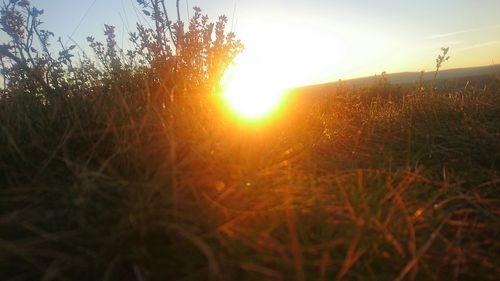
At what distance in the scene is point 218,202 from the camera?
1.84 meters

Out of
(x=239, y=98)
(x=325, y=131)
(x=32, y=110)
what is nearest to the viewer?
(x=32, y=110)

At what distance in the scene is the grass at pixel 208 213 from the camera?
4.86 feet

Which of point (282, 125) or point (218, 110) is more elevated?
point (218, 110)

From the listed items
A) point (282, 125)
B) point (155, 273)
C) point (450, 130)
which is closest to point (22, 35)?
point (282, 125)

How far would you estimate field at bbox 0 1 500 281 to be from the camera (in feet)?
4.88

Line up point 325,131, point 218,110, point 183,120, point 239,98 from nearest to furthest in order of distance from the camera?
point 183,120
point 218,110
point 239,98
point 325,131

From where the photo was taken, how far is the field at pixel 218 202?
1486mm

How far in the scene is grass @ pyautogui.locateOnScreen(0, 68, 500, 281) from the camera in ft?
4.86

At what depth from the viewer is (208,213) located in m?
1.68

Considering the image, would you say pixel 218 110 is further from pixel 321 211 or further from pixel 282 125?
pixel 321 211

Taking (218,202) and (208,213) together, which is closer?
(208,213)

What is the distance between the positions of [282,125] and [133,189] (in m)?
2.14

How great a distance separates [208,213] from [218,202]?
0.52 ft

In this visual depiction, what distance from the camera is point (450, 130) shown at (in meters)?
3.19
